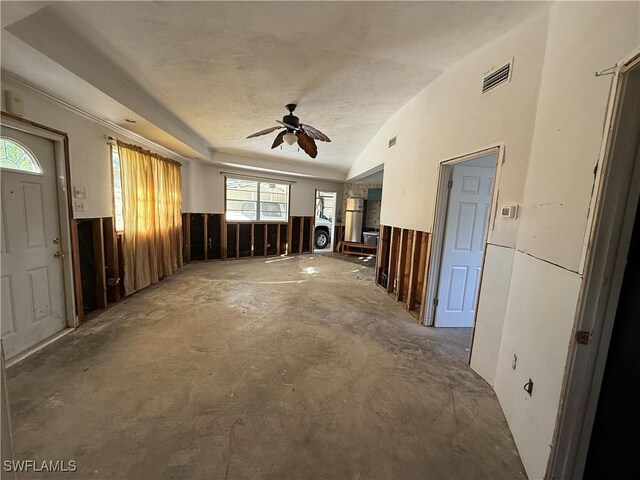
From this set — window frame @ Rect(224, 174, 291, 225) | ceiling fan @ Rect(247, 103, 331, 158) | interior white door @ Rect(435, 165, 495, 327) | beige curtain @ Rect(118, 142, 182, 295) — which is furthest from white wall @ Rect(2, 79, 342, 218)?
interior white door @ Rect(435, 165, 495, 327)

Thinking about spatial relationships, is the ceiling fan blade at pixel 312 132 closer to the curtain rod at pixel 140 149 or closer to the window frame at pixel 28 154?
the curtain rod at pixel 140 149

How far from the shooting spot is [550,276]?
4.37 feet

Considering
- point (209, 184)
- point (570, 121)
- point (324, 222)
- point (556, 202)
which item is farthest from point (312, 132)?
point (324, 222)

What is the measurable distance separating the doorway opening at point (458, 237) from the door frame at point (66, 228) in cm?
389

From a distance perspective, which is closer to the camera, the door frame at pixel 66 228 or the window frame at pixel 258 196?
the door frame at pixel 66 228

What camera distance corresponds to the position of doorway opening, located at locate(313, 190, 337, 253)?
8.23 m

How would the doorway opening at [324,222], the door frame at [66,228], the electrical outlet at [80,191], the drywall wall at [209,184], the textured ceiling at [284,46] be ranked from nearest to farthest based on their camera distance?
the textured ceiling at [284,46] < the door frame at [66,228] < the electrical outlet at [80,191] < the drywall wall at [209,184] < the doorway opening at [324,222]

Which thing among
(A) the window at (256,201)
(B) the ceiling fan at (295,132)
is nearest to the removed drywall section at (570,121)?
(B) the ceiling fan at (295,132)

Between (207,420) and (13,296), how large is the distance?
2.12 meters

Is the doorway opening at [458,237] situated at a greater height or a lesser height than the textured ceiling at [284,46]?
lesser

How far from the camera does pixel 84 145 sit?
2828 millimetres

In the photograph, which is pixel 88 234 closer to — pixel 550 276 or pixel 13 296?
pixel 13 296

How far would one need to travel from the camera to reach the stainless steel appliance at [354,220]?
25.2 ft

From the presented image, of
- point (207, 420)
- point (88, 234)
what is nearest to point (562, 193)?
point (207, 420)
